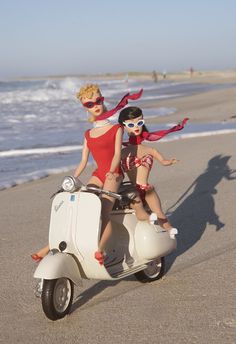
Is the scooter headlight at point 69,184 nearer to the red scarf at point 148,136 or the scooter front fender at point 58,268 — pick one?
the scooter front fender at point 58,268

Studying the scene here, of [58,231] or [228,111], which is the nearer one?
[58,231]

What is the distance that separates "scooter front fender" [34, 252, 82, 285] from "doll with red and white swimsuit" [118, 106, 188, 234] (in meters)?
0.90

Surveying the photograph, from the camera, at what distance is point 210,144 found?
12.0 m

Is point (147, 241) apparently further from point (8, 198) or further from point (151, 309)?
point (8, 198)

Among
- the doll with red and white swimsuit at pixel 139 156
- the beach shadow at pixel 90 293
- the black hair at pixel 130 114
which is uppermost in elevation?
the black hair at pixel 130 114

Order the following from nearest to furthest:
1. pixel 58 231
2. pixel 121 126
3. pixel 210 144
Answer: pixel 58 231 < pixel 121 126 < pixel 210 144

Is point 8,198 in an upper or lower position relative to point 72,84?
upper

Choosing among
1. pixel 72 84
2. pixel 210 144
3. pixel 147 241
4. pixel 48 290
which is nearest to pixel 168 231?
pixel 147 241

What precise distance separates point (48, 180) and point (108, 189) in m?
4.99

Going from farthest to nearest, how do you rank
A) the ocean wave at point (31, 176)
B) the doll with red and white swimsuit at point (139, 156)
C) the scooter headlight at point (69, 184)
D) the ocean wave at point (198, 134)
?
the ocean wave at point (198, 134)
the ocean wave at point (31, 176)
the doll with red and white swimsuit at point (139, 156)
the scooter headlight at point (69, 184)

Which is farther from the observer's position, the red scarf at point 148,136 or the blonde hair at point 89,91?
the red scarf at point 148,136

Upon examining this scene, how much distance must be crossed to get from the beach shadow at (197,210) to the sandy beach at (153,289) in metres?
0.01

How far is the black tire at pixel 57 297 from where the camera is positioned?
12.8ft

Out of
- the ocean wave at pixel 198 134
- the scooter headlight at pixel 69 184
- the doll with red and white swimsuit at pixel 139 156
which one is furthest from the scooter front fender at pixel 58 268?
the ocean wave at pixel 198 134
